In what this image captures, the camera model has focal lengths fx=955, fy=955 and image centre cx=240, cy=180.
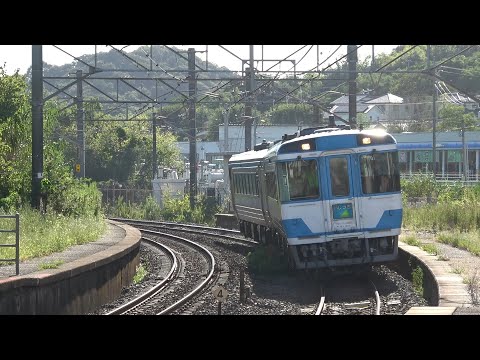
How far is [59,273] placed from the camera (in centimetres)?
1475

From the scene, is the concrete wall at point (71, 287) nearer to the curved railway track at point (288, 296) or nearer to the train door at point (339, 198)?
the curved railway track at point (288, 296)

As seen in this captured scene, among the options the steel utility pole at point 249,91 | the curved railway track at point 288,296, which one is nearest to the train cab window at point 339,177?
the curved railway track at point 288,296

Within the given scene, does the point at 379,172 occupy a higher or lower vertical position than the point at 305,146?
lower

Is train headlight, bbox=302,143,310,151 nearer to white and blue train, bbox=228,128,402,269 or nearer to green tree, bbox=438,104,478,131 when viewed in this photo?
white and blue train, bbox=228,128,402,269

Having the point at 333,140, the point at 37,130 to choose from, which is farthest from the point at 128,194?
the point at 333,140

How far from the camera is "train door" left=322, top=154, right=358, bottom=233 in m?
18.6

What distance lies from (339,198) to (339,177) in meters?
0.43

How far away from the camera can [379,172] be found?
62.1ft

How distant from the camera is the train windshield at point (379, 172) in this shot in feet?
61.7

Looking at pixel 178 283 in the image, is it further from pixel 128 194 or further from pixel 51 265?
pixel 128 194
